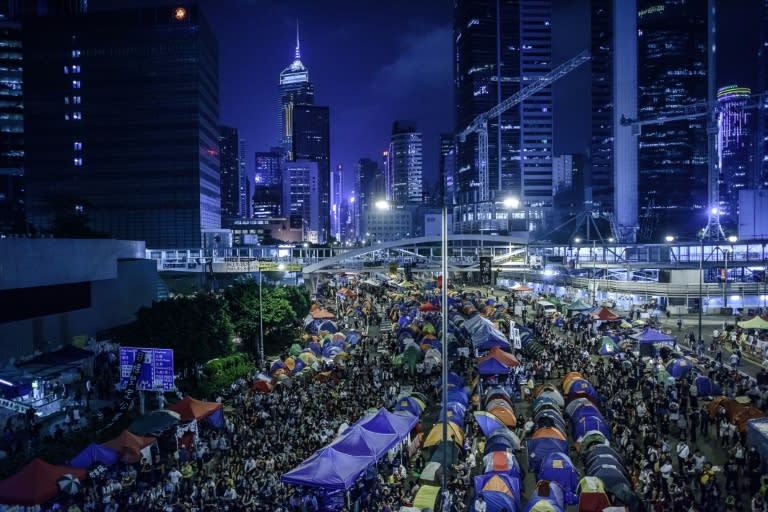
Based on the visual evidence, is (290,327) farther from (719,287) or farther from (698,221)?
(698,221)

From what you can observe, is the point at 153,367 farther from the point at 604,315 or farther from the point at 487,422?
the point at 604,315

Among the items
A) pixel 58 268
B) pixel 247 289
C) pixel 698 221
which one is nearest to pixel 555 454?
pixel 247 289

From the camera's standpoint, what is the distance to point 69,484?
13.5 metres

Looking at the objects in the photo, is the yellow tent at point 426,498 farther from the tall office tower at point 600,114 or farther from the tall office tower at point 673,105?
the tall office tower at point 600,114

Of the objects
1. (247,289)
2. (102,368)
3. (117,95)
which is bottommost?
(102,368)

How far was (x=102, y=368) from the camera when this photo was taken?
28.2m

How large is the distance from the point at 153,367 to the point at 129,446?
3.64m

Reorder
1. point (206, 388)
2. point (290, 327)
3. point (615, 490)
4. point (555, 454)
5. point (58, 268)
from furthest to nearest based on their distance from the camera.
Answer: point (290, 327) < point (58, 268) < point (206, 388) < point (555, 454) < point (615, 490)

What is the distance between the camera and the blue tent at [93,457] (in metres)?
14.7

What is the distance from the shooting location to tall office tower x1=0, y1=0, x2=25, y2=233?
97.4 meters

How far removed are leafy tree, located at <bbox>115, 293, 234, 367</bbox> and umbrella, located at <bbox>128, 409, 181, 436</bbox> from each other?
771 centimetres

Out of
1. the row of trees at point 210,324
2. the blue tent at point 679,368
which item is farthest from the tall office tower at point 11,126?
the blue tent at point 679,368

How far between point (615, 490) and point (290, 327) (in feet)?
80.9

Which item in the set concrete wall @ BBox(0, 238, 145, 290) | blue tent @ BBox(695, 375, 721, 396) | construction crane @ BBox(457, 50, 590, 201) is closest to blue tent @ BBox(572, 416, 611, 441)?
blue tent @ BBox(695, 375, 721, 396)
